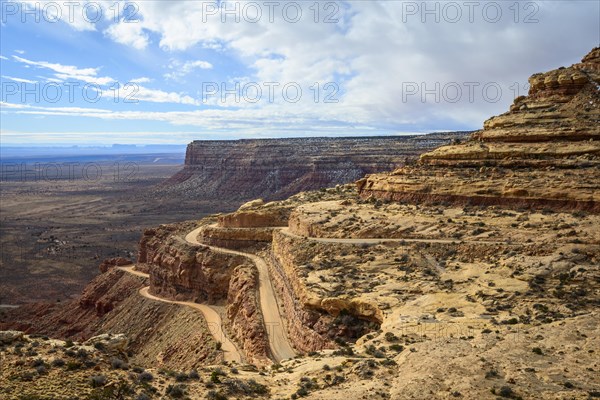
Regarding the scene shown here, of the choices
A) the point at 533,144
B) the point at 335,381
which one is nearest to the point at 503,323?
the point at 335,381

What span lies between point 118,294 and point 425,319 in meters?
37.8

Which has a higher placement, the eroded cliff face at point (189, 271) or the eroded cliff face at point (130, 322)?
the eroded cliff face at point (189, 271)

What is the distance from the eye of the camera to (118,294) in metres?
51.3

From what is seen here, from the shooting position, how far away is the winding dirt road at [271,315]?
94.8ft

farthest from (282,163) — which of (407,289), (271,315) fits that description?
(407,289)

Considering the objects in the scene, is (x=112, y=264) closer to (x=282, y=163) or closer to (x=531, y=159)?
(x=531, y=159)

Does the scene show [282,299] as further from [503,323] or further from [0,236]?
[0,236]

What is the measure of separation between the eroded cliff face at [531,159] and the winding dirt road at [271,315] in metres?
10.4

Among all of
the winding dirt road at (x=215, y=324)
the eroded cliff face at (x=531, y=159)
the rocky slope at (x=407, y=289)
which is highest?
the eroded cliff face at (x=531, y=159)

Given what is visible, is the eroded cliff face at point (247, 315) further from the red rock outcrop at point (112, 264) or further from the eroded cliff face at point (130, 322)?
the red rock outcrop at point (112, 264)

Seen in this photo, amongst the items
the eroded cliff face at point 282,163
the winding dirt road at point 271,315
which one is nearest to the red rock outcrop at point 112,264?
the winding dirt road at point 271,315

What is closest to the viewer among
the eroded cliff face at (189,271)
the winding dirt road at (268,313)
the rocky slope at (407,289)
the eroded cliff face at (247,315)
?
the rocky slope at (407,289)

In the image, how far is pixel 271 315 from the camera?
108ft

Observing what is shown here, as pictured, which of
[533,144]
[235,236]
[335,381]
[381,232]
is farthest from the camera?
[235,236]
